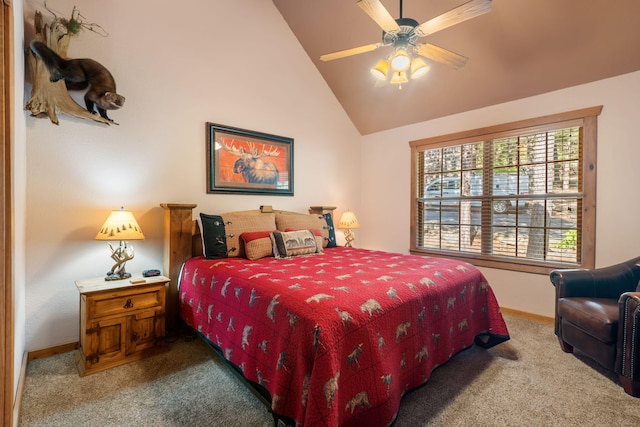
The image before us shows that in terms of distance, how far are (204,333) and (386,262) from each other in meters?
1.56

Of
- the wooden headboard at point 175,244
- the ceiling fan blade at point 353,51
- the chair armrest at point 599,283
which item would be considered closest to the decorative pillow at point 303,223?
the wooden headboard at point 175,244

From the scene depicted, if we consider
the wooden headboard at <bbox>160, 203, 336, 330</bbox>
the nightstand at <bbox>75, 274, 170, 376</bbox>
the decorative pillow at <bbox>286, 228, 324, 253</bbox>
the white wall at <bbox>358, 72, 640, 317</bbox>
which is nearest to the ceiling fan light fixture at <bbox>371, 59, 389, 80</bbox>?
the decorative pillow at <bbox>286, 228, 324, 253</bbox>

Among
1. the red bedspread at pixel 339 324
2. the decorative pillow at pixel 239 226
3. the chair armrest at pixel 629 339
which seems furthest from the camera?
the decorative pillow at pixel 239 226

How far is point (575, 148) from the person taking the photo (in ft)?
9.87

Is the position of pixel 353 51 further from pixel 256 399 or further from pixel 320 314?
pixel 256 399

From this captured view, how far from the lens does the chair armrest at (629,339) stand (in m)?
1.80

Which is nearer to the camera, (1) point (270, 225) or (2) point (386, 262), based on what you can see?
(2) point (386, 262)

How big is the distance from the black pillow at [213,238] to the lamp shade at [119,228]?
54cm

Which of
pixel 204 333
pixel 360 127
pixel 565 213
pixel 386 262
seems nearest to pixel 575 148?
pixel 565 213

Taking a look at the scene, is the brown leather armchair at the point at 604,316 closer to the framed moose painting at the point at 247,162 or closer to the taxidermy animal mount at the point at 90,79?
the framed moose painting at the point at 247,162

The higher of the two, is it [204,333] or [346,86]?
[346,86]

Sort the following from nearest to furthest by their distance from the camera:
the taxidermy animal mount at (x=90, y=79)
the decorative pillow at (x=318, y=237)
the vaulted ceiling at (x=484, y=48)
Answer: the taxidermy animal mount at (x=90, y=79), the vaulted ceiling at (x=484, y=48), the decorative pillow at (x=318, y=237)

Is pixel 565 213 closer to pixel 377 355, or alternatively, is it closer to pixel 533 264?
pixel 533 264

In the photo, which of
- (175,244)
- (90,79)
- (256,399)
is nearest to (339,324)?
(256,399)
